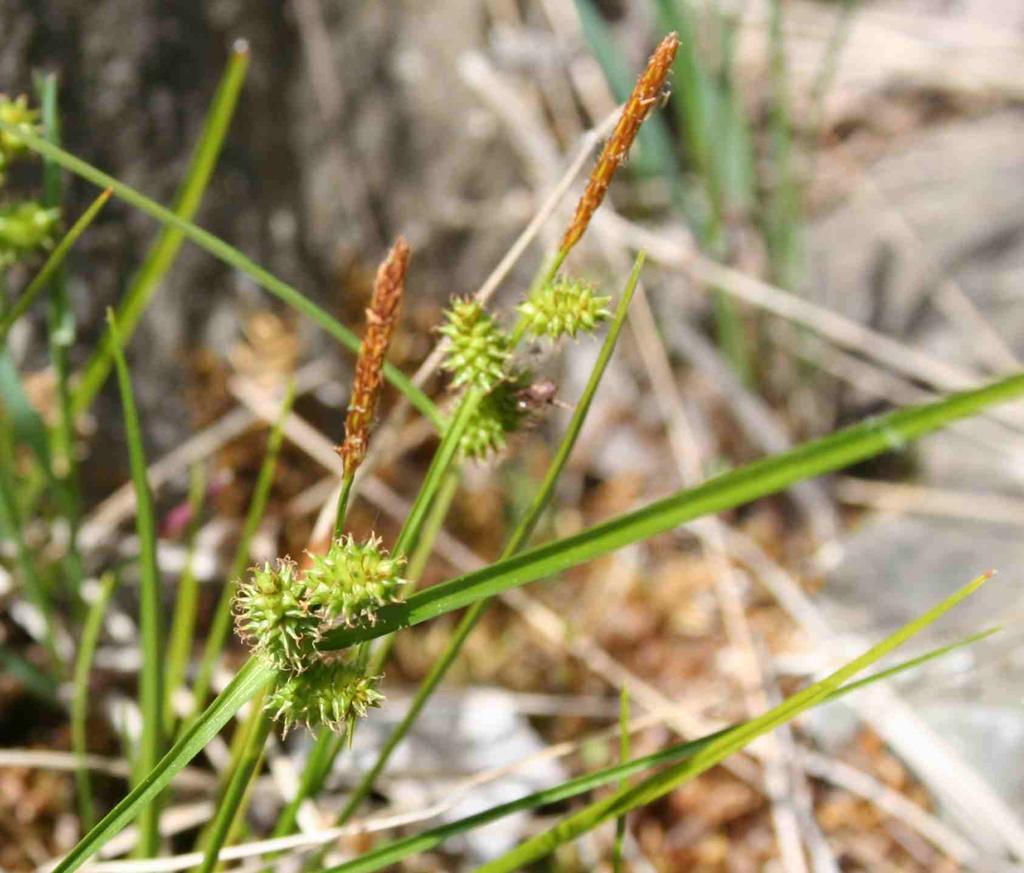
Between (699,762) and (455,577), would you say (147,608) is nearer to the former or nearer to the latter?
(455,577)

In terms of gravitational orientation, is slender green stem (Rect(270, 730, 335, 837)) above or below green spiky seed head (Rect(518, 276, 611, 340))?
below

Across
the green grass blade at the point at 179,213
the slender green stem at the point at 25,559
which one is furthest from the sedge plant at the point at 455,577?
the slender green stem at the point at 25,559

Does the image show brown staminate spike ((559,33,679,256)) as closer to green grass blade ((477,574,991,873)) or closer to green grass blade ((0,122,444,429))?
green grass blade ((0,122,444,429))

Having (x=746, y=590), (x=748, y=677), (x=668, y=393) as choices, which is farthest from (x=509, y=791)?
(x=668, y=393)

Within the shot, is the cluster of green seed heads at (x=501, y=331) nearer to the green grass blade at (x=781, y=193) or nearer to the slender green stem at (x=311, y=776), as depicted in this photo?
the slender green stem at (x=311, y=776)

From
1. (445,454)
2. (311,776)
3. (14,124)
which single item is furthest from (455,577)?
(14,124)

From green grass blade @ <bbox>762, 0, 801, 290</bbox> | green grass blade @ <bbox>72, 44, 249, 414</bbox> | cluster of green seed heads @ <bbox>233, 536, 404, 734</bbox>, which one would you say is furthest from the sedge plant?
green grass blade @ <bbox>762, 0, 801, 290</bbox>
